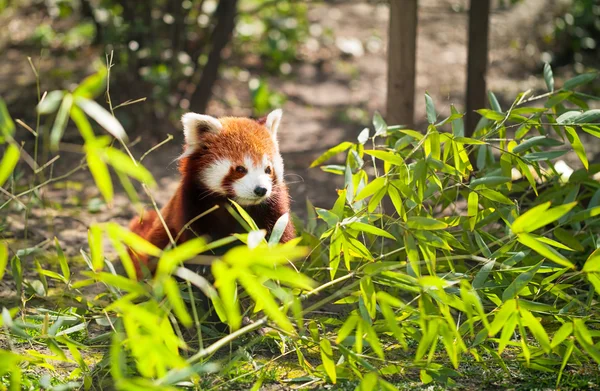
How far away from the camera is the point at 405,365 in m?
2.46

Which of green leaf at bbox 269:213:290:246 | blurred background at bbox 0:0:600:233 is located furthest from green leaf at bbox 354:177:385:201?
blurred background at bbox 0:0:600:233

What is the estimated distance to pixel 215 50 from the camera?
5.34m

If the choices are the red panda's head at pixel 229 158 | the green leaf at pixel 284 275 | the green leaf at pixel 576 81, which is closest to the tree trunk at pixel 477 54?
the green leaf at pixel 576 81

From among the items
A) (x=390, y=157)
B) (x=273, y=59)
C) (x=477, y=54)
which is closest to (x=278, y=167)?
(x=390, y=157)

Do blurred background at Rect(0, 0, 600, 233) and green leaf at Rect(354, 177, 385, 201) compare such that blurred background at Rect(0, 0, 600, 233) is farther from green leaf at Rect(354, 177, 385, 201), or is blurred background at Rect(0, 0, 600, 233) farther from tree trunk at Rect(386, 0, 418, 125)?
green leaf at Rect(354, 177, 385, 201)

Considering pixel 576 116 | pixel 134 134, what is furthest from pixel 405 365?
pixel 134 134

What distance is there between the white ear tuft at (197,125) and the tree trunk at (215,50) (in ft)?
7.91

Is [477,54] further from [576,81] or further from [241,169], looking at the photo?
[241,169]

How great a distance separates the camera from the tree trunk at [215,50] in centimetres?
529

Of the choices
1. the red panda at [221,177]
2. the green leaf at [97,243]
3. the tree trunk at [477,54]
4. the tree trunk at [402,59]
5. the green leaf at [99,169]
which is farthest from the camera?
the tree trunk at [477,54]

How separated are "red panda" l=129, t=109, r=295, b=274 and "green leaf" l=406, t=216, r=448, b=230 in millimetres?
671

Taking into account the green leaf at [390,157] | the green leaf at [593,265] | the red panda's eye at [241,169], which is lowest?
the green leaf at [593,265]

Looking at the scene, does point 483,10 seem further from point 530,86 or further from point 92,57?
point 92,57

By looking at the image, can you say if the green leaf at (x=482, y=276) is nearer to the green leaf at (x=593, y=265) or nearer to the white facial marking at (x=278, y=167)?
the green leaf at (x=593, y=265)
